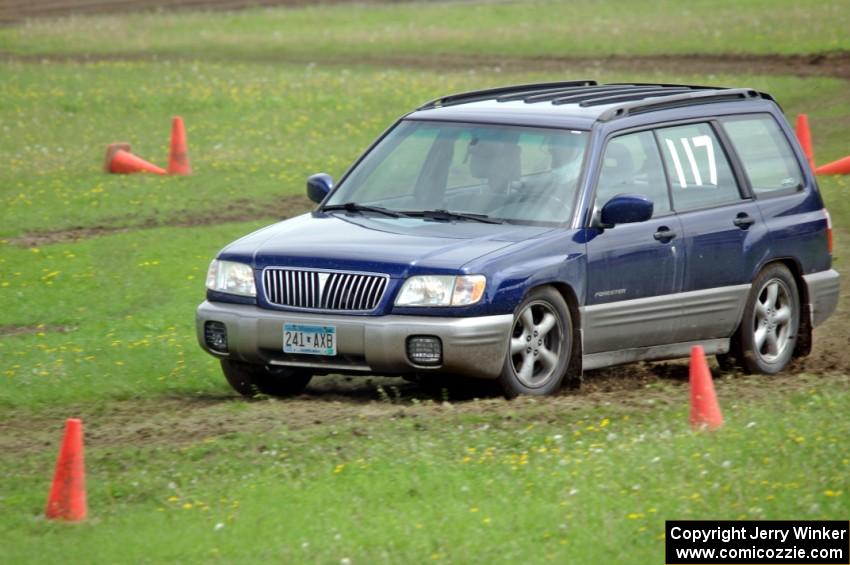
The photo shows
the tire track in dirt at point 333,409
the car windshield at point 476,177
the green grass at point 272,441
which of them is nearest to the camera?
the green grass at point 272,441

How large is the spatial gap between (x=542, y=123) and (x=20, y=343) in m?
4.27

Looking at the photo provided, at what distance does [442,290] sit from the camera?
9.36 meters

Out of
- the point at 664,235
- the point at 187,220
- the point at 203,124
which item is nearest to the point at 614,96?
the point at 664,235

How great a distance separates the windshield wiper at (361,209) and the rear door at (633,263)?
48.6 inches

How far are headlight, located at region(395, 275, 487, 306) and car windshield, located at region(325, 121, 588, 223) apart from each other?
91 cm

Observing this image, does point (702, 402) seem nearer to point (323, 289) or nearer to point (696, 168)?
point (323, 289)

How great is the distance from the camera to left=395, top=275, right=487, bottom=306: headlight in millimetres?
9336

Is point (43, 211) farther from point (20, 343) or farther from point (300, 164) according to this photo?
point (20, 343)

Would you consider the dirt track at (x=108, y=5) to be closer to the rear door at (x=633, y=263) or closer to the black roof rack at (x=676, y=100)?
the black roof rack at (x=676, y=100)

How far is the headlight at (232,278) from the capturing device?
988 cm

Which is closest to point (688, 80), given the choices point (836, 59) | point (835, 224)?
point (836, 59)

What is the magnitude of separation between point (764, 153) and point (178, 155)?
11205 mm

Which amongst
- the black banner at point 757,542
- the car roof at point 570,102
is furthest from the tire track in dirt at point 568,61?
the black banner at point 757,542

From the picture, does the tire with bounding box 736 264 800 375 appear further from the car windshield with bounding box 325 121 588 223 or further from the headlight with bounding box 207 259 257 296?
the headlight with bounding box 207 259 257 296
